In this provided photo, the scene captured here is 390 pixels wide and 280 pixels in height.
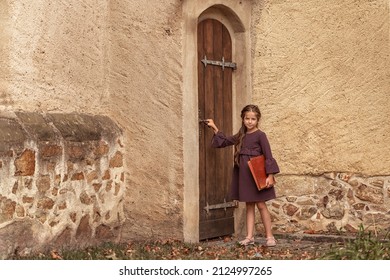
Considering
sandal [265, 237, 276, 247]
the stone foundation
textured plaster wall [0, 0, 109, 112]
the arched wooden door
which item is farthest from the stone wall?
the stone foundation

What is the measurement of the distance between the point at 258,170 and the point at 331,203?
128 cm

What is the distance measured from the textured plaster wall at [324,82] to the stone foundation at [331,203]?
0.11 m

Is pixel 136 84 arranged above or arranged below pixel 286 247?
above

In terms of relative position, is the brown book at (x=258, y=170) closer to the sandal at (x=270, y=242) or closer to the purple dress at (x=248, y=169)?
the purple dress at (x=248, y=169)

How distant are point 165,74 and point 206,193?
1.35 m

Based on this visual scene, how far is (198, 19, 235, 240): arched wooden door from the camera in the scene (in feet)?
25.4

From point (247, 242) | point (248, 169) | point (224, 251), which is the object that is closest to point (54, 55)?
point (248, 169)

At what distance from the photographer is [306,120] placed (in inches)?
316

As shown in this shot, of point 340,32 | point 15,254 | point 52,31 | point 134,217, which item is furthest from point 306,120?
point 15,254

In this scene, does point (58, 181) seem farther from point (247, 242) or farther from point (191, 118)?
point (247, 242)

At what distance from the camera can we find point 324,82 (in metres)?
7.94

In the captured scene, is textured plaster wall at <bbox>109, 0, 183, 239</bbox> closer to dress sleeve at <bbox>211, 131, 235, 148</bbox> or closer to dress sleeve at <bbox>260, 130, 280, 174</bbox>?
dress sleeve at <bbox>211, 131, 235, 148</bbox>

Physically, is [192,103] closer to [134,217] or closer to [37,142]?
[134,217]

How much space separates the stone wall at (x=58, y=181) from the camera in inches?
223
